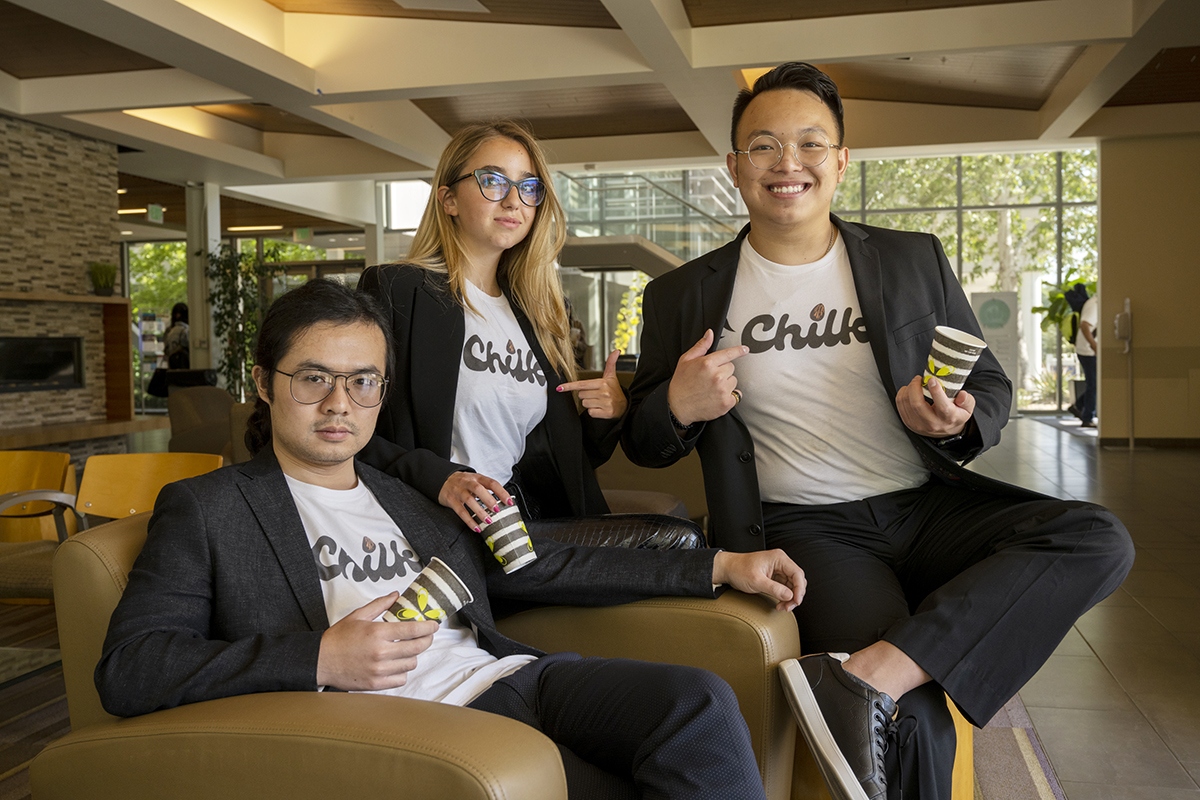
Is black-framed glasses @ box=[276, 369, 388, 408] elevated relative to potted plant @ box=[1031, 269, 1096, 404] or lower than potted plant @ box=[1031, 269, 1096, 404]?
lower

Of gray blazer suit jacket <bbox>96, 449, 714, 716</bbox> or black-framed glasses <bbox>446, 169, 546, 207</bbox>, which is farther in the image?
black-framed glasses <bbox>446, 169, 546, 207</bbox>

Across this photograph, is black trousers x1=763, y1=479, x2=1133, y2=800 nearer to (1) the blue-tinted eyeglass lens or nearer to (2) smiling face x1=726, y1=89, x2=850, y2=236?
(2) smiling face x1=726, y1=89, x2=850, y2=236

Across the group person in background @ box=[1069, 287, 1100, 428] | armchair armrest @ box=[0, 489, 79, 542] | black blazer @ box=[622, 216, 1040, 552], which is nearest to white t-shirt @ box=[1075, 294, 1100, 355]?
person in background @ box=[1069, 287, 1100, 428]

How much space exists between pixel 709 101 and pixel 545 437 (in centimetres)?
700

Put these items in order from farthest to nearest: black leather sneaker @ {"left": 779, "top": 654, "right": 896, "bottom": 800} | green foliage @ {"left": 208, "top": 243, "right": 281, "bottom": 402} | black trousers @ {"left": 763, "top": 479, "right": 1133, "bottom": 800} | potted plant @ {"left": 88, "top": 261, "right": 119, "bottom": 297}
A: green foliage @ {"left": 208, "top": 243, "right": 281, "bottom": 402}, potted plant @ {"left": 88, "top": 261, "right": 119, "bottom": 297}, black trousers @ {"left": 763, "top": 479, "right": 1133, "bottom": 800}, black leather sneaker @ {"left": 779, "top": 654, "right": 896, "bottom": 800}

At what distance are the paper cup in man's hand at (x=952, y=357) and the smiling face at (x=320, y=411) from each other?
3.42 ft

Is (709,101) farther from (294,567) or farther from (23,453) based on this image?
(294,567)

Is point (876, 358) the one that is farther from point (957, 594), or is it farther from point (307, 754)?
point (307, 754)

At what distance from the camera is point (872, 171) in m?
14.6

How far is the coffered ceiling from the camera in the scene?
675 centimetres

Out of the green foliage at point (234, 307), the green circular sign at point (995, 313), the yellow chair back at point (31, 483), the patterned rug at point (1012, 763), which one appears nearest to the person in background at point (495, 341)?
the patterned rug at point (1012, 763)

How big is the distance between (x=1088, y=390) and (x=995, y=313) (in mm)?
1530

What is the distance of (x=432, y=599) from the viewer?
1.35 m

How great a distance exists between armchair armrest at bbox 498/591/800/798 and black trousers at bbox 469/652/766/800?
0.21m
